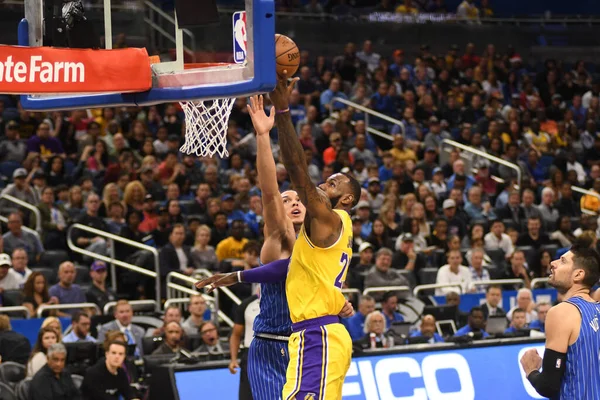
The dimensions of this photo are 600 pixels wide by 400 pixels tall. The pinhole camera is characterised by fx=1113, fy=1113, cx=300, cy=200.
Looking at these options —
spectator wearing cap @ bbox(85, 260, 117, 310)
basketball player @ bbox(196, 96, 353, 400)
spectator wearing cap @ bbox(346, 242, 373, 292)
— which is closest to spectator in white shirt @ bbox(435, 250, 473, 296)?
spectator wearing cap @ bbox(346, 242, 373, 292)

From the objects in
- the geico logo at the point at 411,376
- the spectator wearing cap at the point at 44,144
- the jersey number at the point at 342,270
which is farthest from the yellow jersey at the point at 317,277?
the spectator wearing cap at the point at 44,144

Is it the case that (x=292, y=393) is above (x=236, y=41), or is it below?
below

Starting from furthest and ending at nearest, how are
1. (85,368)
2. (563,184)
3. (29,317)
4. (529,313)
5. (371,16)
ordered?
(371,16) < (563,184) < (529,313) < (29,317) < (85,368)

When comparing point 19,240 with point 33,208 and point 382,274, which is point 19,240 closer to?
point 33,208

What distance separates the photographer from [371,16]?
81.0 ft

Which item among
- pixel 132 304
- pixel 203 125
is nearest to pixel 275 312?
pixel 203 125

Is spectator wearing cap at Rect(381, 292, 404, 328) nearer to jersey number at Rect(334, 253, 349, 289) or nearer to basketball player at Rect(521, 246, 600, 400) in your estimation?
jersey number at Rect(334, 253, 349, 289)

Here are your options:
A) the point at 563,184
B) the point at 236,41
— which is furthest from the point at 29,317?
the point at 563,184

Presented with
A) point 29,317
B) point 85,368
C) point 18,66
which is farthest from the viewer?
point 29,317

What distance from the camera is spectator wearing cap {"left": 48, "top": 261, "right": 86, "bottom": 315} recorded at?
42.0 ft

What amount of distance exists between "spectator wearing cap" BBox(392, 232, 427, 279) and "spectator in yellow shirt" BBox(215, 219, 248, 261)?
224 centimetres

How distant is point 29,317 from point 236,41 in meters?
7.07

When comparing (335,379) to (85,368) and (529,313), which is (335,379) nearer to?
(85,368)

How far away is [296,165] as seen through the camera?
20.7 feet
